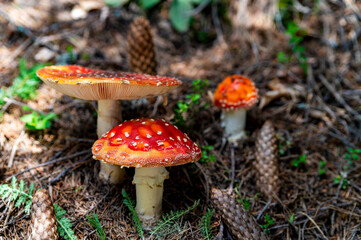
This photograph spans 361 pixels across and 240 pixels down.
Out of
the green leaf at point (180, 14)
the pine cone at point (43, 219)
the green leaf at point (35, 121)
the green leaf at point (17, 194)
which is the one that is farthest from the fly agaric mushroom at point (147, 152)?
the green leaf at point (180, 14)

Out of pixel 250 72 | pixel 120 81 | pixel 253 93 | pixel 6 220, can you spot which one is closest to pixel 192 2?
pixel 250 72

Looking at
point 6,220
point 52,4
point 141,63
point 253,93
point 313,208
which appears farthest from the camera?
point 52,4

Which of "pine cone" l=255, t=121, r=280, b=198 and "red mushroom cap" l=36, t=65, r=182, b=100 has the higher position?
"red mushroom cap" l=36, t=65, r=182, b=100

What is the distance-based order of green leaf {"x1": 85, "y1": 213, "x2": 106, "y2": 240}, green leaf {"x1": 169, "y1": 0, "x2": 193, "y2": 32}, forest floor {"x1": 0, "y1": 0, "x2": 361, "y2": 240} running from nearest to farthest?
green leaf {"x1": 85, "y1": 213, "x2": 106, "y2": 240}
forest floor {"x1": 0, "y1": 0, "x2": 361, "y2": 240}
green leaf {"x1": 169, "y1": 0, "x2": 193, "y2": 32}

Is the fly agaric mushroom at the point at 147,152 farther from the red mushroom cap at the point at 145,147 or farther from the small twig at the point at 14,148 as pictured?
the small twig at the point at 14,148

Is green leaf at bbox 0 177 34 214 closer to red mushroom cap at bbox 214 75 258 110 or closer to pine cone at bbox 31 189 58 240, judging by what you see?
pine cone at bbox 31 189 58 240

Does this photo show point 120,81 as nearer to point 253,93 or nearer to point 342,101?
point 253,93

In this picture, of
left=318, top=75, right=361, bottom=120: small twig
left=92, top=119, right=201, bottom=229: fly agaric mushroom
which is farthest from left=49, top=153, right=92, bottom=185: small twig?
left=318, top=75, right=361, bottom=120: small twig

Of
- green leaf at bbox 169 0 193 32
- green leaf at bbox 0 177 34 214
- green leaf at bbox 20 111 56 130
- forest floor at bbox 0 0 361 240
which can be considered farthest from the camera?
green leaf at bbox 169 0 193 32
